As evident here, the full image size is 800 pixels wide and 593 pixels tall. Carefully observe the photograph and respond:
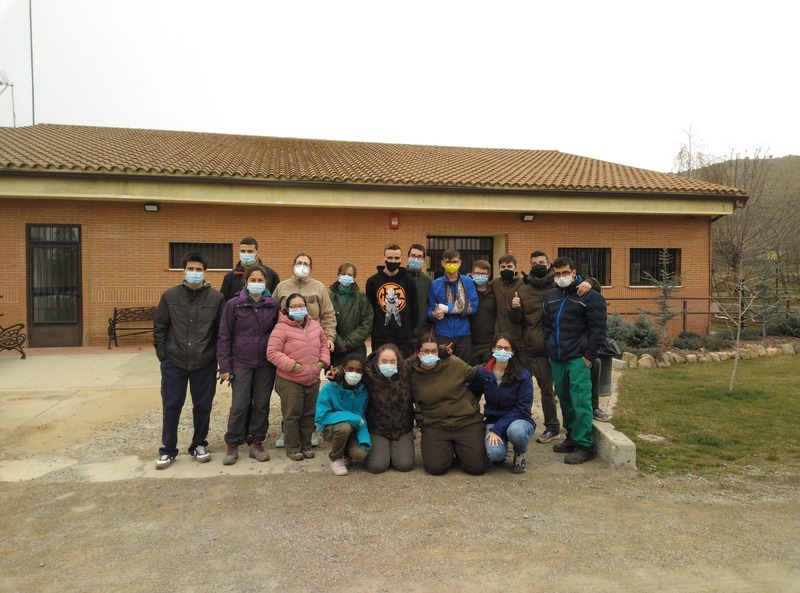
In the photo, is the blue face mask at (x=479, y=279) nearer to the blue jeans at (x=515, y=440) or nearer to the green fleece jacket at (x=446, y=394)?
the green fleece jacket at (x=446, y=394)

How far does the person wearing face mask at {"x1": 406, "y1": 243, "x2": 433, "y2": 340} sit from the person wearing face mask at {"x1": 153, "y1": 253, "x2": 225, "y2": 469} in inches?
74.9

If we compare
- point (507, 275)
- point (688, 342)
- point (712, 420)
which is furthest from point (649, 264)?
point (507, 275)

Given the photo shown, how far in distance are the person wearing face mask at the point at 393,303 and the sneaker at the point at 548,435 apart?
5.16 ft

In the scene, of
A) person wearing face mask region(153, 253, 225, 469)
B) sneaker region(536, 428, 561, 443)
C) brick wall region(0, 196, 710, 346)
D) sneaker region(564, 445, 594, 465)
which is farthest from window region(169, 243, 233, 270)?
sneaker region(564, 445, 594, 465)

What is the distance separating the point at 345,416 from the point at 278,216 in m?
8.43

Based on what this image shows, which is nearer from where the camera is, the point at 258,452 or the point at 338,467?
the point at 338,467

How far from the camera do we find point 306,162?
45.1 ft

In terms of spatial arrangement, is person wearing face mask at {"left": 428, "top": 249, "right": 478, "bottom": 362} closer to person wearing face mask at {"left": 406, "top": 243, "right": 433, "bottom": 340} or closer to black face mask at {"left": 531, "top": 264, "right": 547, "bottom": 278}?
person wearing face mask at {"left": 406, "top": 243, "right": 433, "bottom": 340}

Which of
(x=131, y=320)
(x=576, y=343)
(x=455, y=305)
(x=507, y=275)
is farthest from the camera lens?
(x=131, y=320)

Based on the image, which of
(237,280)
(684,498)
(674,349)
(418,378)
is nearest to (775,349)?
(674,349)

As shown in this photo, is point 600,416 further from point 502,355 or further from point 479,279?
point 479,279

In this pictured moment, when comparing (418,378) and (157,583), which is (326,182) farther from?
(157,583)

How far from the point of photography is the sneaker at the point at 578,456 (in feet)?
15.0

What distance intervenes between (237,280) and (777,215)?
74.5ft
